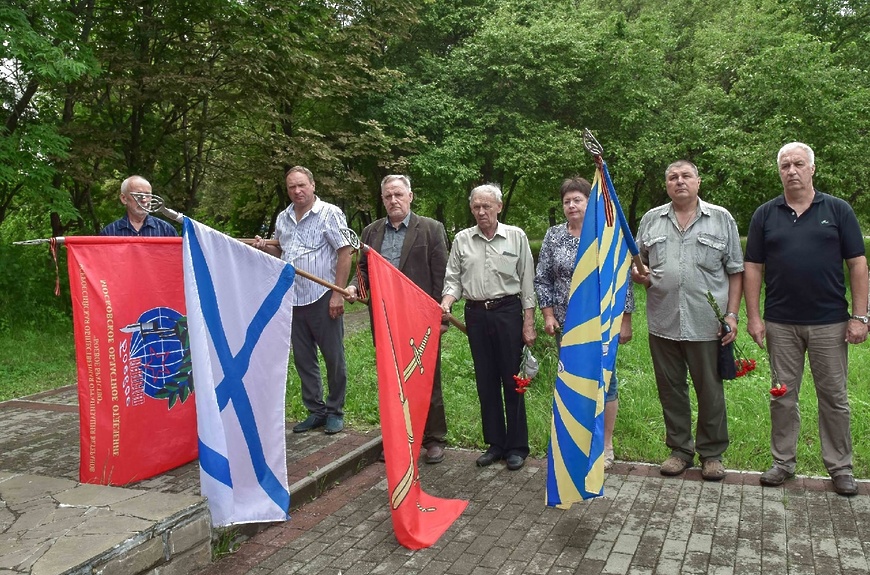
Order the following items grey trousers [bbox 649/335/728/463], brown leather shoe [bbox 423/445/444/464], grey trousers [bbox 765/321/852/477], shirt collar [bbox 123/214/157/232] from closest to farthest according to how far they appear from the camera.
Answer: grey trousers [bbox 765/321/852/477] < grey trousers [bbox 649/335/728/463] < brown leather shoe [bbox 423/445/444/464] < shirt collar [bbox 123/214/157/232]

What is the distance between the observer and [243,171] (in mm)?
16234

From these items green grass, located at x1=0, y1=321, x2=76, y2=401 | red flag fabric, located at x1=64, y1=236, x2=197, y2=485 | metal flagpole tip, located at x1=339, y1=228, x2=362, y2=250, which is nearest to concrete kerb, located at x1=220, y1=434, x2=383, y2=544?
red flag fabric, located at x1=64, y1=236, x2=197, y2=485

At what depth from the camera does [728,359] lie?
15.6 feet

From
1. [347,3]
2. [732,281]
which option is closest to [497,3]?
[347,3]

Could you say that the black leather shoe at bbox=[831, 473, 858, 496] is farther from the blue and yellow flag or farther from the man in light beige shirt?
the man in light beige shirt

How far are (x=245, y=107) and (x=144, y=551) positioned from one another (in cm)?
1146

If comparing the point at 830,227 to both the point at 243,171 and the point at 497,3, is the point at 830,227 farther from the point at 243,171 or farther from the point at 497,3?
the point at 497,3

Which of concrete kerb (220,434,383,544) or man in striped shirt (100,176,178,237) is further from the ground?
man in striped shirt (100,176,178,237)

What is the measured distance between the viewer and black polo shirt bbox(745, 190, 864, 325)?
175 inches

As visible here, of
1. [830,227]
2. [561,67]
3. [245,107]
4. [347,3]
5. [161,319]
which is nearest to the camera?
[830,227]

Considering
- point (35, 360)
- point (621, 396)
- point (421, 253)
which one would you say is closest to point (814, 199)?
point (421, 253)

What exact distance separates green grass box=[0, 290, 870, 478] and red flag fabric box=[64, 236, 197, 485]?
171 centimetres

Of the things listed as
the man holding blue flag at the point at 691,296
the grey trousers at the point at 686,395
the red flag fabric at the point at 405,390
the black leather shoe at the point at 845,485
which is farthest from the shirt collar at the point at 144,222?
the black leather shoe at the point at 845,485

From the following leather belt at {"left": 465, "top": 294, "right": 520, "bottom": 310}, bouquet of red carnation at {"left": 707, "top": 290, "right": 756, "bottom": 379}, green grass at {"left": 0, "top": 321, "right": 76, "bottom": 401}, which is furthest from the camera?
green grass at {"left": 0, "top": 321, "right": 76, "bottom": 401}
